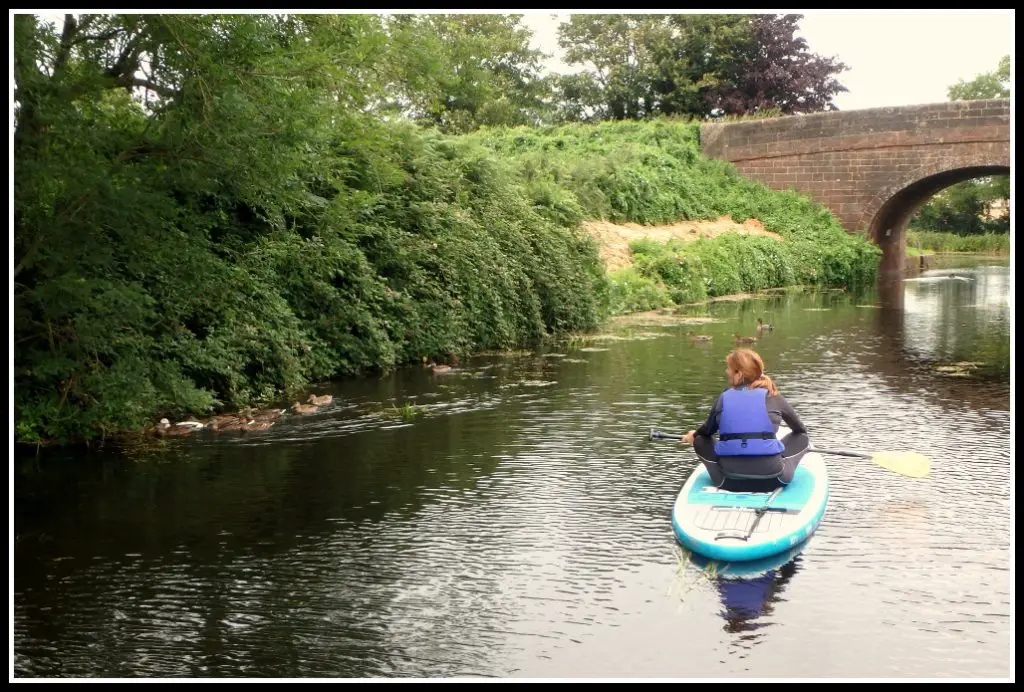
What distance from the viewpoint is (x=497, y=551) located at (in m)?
7.53

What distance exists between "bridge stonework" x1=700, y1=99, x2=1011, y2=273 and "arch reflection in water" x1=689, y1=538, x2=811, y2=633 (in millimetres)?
27658

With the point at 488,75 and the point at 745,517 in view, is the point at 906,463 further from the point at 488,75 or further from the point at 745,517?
the point at 488,75

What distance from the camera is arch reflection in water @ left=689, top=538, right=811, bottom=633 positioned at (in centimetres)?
636

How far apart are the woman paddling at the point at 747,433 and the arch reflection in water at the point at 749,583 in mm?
589

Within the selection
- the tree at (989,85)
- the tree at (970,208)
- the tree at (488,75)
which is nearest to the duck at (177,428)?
the tree at (488,75)

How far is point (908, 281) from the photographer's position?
32938 mm

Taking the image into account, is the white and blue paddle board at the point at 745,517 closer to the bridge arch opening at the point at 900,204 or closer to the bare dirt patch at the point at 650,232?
the bare dirt patch at the point at 650,232

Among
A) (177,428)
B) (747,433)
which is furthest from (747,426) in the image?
(177,428)

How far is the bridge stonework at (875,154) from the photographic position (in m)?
32.5

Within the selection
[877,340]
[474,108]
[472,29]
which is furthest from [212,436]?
[472,29]

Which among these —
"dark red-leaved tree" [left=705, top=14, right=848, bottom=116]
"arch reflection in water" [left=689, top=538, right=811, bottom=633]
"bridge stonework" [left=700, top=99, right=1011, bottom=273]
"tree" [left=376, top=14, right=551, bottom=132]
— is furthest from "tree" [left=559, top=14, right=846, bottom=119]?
"arch reflection in water" [left=689, top=538, right=811, bottom=633]

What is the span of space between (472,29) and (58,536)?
132 ft

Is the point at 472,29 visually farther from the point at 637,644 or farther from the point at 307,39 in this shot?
the point at 637,644

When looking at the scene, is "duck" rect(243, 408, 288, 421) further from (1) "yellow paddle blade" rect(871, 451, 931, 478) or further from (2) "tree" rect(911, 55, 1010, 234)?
(2) "tree" rect(911, 55, 1010, 234)
